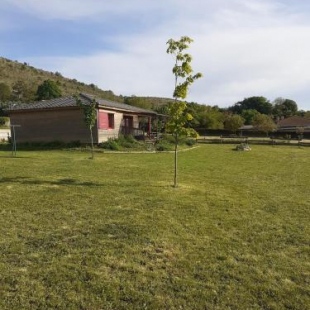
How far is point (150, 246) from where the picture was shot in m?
6.01

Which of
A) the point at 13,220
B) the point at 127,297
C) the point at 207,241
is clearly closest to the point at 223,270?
the point at 207,241

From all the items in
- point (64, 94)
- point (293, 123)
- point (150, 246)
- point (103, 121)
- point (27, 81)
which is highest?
point (27, 81)

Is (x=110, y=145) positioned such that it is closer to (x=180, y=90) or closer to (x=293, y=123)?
(x=180, y=90)

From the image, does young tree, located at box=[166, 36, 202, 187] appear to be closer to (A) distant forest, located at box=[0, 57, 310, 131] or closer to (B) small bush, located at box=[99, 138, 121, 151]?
(B) small bush, located at box=[99, 138, 121, 151]

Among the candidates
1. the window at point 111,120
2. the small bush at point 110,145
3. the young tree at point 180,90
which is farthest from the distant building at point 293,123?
the young tree at point 180,90

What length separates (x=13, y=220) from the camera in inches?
279

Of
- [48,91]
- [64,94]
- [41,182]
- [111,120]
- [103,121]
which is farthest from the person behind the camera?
[64,94]

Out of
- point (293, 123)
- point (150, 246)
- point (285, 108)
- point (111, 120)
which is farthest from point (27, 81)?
point (150, 246)

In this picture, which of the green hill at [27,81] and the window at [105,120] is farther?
the green hill at [27,81]

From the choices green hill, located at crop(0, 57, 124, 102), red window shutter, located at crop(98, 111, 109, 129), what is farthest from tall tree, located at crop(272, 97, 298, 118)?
red window shutter, located at crop(98, 111, 109, 129)

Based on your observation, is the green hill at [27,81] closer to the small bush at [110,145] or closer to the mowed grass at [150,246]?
the small bush at [110,145]

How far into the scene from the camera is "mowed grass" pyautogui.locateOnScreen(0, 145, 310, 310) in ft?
14.6

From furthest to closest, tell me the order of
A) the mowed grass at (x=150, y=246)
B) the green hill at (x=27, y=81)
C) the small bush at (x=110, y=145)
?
the green hill at (x=27, y=81) < the small bush at (x=110, y=145) < the mowed grass at (x=150, y=246)

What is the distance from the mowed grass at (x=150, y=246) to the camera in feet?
14.6
